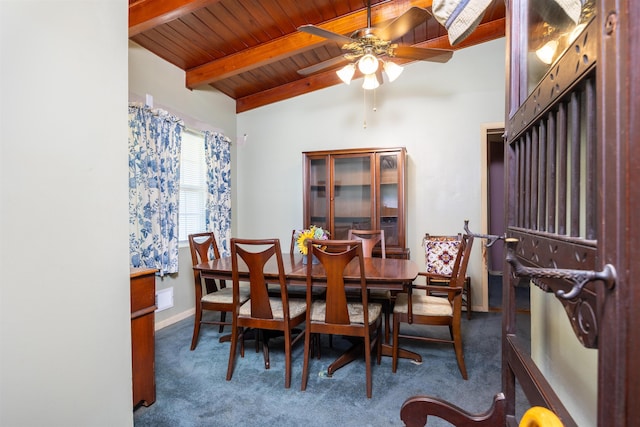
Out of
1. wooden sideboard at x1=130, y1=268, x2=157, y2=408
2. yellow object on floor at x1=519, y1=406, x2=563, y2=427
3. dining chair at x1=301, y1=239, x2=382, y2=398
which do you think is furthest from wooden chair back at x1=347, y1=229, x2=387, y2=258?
yellow object on floor at x1=519, y1=406, x2=563, y2=427

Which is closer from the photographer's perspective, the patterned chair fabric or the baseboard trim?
the baseboard trim

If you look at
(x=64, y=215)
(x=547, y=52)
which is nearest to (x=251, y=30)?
(x=64, y=215)

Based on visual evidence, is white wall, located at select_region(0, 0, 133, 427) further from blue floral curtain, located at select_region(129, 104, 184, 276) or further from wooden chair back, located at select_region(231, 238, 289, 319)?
blue floral curtain, located at select_region(129, 104, 184, 276)

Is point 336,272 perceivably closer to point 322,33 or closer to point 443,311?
point 443,311

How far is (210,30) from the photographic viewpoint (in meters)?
2.78

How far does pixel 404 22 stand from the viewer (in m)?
2.02

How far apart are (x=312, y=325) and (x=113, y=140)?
1.49m

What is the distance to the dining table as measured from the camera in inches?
78.8

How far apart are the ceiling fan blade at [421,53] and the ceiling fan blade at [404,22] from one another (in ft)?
0.66

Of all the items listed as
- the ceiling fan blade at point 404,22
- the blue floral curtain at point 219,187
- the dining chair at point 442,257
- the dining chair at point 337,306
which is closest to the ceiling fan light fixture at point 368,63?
the ceiling fan blade at point 404,22

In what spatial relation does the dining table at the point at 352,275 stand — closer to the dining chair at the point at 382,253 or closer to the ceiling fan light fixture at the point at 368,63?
the dining chair at the point at 382,253

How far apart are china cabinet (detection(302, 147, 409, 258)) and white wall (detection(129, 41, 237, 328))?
1.28 metres

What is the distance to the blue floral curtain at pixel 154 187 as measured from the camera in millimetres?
2748

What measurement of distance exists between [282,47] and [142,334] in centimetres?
261
